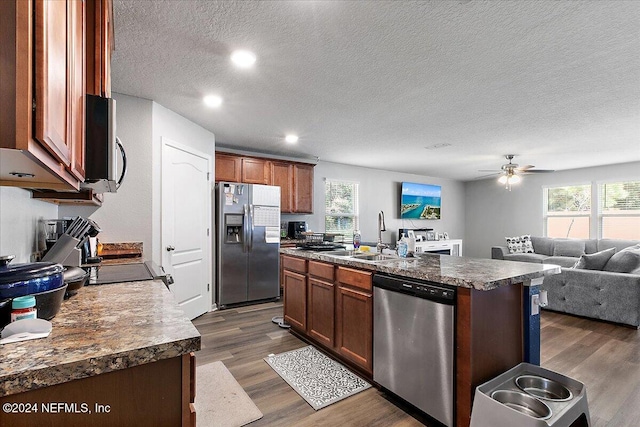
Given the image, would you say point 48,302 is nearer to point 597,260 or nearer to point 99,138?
point 99,138

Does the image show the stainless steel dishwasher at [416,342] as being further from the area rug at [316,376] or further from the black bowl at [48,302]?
the black bowl at [48,302]

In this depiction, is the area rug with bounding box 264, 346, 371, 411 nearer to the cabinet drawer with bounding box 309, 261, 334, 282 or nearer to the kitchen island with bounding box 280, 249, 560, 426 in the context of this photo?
the kitchen island with bounding box 280, 249, 560, 426

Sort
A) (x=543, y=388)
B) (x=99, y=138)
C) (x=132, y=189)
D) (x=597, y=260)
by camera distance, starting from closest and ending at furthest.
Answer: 1. (x=99, y=138)
2. (x=543, y=388)
3. (x=132, y=189)
4. (x=597, y=260)

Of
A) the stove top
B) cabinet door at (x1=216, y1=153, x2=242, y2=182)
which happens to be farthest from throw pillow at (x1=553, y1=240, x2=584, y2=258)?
cabinet door at (x1=216, y1=153, x2=242, y2=182)

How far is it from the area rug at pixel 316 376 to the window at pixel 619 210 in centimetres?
664

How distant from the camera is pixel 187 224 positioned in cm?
375

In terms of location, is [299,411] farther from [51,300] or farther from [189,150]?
[189,150]

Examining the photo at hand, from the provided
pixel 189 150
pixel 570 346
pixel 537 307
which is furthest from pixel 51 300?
pixel 570 346

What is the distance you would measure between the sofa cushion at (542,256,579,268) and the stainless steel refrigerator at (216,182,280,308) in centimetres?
507

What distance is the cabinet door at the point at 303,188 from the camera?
17.9 ft

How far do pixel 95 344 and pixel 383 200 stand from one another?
6.70 metres

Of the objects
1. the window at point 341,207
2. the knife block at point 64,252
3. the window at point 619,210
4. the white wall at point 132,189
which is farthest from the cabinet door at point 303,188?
the window at point 619,210

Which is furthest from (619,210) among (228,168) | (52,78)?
(52,78)

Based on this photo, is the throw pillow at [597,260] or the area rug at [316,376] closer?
the area rug at [316,376]
